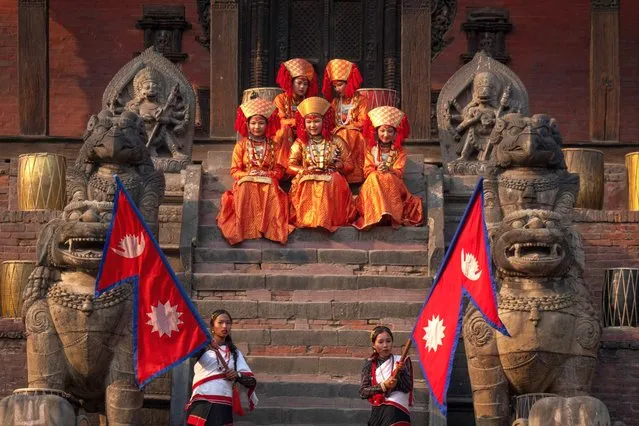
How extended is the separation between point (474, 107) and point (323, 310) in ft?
12.3

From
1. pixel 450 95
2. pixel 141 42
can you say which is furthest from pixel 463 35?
pixel 450 95

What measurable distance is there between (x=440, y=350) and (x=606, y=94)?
29.9ft

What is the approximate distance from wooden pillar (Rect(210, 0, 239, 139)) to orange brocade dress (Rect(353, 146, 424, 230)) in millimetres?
3270

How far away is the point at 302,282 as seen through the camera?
63.6 ft

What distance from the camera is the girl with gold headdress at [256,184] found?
66.2 feet

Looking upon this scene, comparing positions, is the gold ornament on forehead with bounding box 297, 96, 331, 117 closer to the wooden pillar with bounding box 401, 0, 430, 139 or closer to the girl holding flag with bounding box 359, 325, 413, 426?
the wooden pillar with bounding box 401, 0, 430, 139

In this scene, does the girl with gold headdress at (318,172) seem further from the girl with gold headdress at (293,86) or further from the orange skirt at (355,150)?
the girl with gold headdress at (293,86)

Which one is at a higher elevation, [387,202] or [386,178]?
[386,178]

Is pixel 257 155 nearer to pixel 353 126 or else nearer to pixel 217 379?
pixel 353 126

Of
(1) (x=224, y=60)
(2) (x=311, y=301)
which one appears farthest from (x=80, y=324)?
(1) (x=224, y=60)

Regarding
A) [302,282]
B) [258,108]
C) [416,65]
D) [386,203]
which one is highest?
[416,65]

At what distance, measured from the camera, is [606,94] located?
24.8m

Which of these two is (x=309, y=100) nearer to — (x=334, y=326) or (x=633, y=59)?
(x=334, y=326)

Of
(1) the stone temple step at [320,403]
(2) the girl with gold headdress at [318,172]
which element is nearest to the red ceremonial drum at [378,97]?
(2) the girl with gold headdress at [318,172]
